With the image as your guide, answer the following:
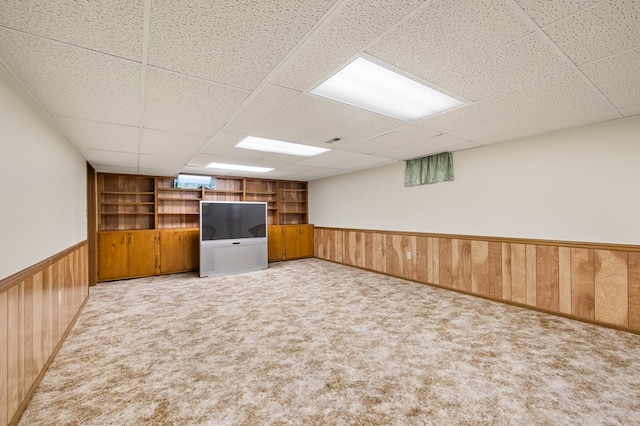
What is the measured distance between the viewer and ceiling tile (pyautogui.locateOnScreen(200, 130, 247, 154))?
3.23 m

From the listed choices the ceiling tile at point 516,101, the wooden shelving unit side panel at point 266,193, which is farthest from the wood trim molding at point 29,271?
the wooden shelving unit side panel at point 266,193

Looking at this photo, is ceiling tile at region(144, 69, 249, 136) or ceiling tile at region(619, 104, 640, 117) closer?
ceiling tile at region(144, 69, 249, 136)

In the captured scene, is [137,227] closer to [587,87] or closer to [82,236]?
[82,236]

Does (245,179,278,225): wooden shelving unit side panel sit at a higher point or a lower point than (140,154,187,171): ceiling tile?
lower

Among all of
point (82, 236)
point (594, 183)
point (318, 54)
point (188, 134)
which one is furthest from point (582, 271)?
point (82, 236)

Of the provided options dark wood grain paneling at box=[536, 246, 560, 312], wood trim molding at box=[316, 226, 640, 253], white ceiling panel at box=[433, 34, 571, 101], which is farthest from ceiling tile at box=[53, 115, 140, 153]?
dark wood grain paneling at box=[536, 246, 560, 312]

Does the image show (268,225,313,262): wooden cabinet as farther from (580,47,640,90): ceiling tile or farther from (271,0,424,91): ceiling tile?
(580,47,640,90): ceiling tile

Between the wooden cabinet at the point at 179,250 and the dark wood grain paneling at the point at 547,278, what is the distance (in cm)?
611

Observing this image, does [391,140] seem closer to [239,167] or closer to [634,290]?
[634,290]

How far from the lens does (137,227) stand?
5910 mm

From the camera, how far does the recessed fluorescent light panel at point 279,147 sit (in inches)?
147

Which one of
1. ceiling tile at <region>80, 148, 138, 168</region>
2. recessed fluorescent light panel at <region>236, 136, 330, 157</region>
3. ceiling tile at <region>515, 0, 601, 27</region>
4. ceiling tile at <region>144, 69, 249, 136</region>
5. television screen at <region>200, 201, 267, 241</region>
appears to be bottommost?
television screen at <region>200, 201, 267, 241</region>

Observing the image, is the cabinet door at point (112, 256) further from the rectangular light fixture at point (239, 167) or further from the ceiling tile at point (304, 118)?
the ceiling tile at point (304, 118)

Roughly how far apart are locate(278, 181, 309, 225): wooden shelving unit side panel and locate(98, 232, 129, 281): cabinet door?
353cm
